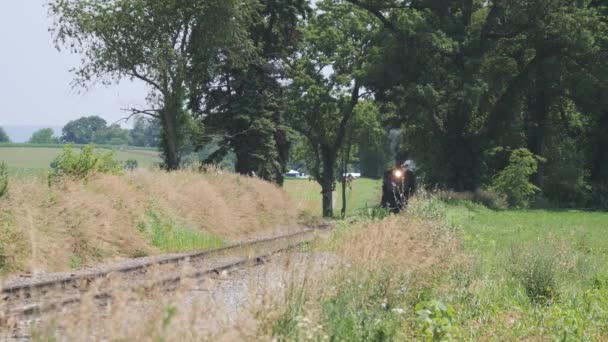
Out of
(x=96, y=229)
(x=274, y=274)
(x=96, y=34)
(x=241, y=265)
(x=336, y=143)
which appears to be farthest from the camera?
(x=336, y=143)

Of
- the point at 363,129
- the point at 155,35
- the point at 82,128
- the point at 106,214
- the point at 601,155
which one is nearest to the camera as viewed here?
the point at 106,214

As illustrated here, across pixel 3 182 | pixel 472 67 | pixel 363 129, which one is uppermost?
pixel 472 67

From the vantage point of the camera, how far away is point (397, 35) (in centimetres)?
3894

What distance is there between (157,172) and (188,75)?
15.5 m

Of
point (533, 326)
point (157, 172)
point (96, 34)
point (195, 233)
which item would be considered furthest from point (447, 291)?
point (96, 34)

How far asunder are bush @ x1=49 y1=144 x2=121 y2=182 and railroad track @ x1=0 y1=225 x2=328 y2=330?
164 inches

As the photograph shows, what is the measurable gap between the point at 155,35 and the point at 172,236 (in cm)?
1806

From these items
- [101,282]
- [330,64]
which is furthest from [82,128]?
[101,282]

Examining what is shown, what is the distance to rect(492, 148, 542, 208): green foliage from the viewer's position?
3953cm

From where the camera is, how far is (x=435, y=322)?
760cm

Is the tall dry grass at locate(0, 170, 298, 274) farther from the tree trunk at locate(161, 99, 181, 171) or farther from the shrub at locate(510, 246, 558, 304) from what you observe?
the tree trunk at locate(161, 99, 181, 171)

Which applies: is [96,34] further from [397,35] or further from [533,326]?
[533,326]

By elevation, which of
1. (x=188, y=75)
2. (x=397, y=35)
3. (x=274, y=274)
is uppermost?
(x=397, y=35)

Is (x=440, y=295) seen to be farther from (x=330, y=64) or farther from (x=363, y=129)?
(x=363, y=129)
